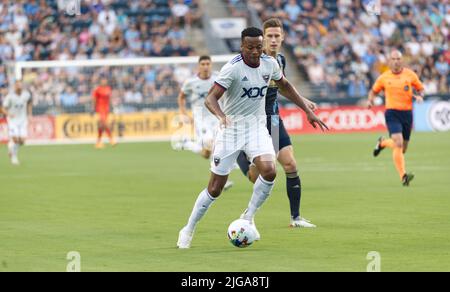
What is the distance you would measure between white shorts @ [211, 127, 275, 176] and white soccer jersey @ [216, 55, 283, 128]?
0.52 ft

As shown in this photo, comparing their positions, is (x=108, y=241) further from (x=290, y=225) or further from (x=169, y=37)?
(x=169, y=37)

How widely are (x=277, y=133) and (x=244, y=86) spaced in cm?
257

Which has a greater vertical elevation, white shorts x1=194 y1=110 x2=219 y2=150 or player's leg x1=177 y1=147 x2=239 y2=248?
player's leg x1=177 y1=147 x2=239 y2=248

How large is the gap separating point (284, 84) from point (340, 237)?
1883mm

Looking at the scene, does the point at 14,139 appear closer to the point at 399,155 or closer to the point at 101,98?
the point at 101,98

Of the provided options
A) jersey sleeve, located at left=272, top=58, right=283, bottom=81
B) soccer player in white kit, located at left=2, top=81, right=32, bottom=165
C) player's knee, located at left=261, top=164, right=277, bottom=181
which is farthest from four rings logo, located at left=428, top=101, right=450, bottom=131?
player's knee, located at left=261, top=164, right=277, bottom=181

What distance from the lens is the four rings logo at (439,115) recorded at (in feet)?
135

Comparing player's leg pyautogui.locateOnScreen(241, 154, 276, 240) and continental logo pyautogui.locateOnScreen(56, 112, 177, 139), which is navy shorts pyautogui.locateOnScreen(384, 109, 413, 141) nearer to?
player's leg pyautogui.locateOnScreen(241, 154, 276, 240)

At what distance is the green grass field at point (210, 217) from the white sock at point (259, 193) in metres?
0.35

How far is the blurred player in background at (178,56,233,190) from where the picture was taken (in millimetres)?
22484

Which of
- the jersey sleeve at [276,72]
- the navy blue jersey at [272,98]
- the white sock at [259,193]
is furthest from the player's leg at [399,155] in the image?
the jersey sleeve at [276,72]

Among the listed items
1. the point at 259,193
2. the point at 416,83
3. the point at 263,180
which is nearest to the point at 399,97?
the point at 416,83

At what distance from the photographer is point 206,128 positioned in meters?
23.6

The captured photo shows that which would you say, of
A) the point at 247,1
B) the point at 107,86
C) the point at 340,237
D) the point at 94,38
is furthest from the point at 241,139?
the point at 247,1
